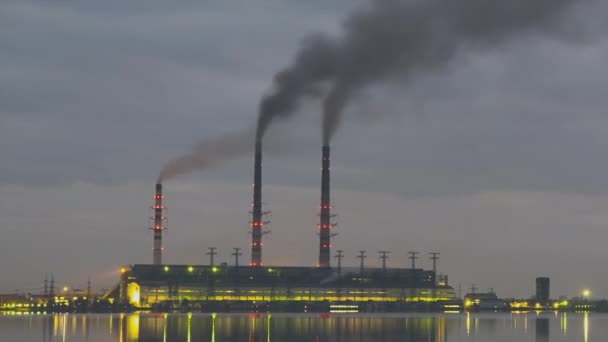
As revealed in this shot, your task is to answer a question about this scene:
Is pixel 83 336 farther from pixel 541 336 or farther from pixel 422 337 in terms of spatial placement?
pixel 541 336

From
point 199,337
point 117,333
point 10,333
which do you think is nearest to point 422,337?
point 199,337

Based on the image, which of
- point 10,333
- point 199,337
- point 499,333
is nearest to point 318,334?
point 199,337

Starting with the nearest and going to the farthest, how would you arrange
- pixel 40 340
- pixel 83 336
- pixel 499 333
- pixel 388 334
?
pixel 40 340, pixel 83 336, pixel 388 334, pixel 499 333

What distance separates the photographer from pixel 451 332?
131 metres

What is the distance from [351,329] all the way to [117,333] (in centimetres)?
3089

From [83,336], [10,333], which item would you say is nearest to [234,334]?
[83,336]

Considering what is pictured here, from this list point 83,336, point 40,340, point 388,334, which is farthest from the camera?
point 388,334

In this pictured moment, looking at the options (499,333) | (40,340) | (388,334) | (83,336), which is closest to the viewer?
(40,340)

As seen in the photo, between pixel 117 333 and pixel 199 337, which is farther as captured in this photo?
pixel 117 333

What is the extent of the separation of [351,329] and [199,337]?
3222cm

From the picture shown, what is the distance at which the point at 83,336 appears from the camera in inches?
4508

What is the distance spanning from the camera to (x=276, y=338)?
108 metres

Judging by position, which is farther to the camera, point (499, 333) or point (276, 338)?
point (499, 333)

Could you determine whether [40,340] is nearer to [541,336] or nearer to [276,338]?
[276,338]
